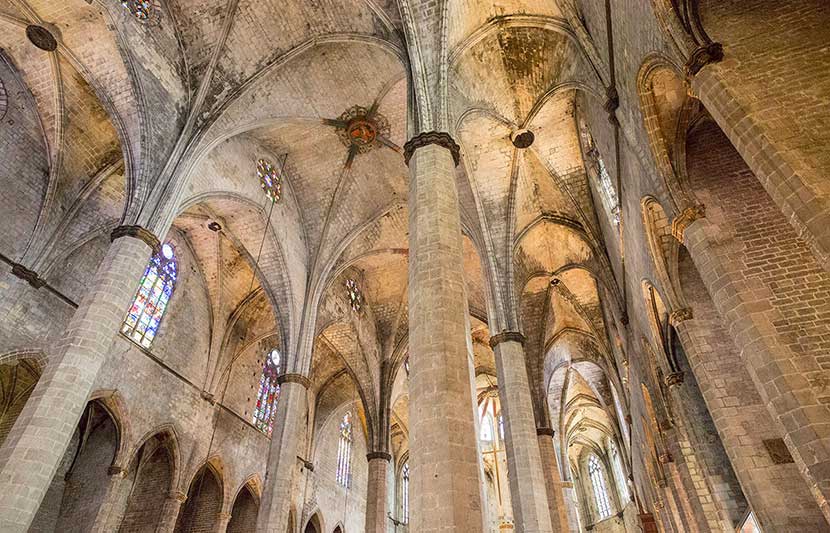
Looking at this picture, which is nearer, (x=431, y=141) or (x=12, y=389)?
(x=431, y=141)

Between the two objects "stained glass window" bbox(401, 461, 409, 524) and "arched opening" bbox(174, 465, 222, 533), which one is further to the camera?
"stained glass window" bbox(401, 461, 409, 524)

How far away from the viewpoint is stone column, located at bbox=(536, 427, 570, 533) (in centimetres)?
1523

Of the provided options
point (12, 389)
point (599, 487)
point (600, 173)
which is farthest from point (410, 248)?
point (599, 487)

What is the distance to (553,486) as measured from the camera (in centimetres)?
1587

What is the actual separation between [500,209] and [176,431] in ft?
39.7

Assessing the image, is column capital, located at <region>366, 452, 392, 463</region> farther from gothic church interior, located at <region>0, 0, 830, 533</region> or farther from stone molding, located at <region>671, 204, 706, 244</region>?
stone molding, located at <region>671, 204, 706, 244</region>

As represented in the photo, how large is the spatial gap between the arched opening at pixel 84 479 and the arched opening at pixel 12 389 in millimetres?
1610

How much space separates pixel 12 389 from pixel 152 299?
13.5 feet

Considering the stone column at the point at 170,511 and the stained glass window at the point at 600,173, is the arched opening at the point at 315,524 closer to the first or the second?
the stone column at the point at 170,511

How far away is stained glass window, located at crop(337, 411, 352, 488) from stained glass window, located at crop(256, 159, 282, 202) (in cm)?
1314

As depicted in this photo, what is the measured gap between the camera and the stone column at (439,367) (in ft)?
19.3

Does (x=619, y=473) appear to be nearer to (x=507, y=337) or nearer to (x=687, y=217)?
(x=507, y=337)

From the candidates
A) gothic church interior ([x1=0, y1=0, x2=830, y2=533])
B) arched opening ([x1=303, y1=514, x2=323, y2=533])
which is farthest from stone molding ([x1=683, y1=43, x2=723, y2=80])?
arched opening ([x1=303, y1=514, x2=323, y2=533])

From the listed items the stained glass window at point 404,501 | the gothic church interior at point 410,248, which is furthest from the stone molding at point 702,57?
the stained glass window at point 404,501
